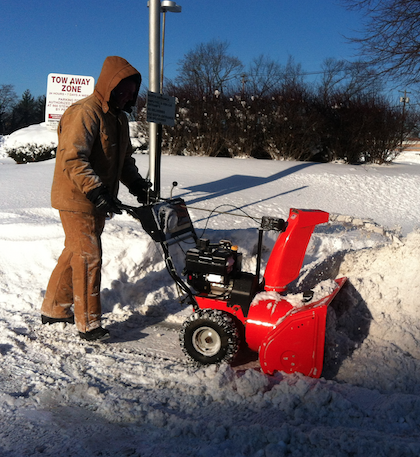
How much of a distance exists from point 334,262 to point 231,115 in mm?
9794

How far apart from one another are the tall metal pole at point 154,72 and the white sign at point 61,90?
89 centimetres

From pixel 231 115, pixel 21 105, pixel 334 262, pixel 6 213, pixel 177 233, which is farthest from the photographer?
pixel 21 105

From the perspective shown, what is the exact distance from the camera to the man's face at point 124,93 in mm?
3002

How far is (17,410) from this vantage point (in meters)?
2.27

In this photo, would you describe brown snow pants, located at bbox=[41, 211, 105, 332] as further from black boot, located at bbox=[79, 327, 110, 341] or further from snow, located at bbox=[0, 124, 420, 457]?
snow, located at bbox=[0, 124, 420, 457]

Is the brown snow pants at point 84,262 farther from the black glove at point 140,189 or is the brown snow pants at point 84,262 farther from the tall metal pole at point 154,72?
the tall metal pole at point 154,72

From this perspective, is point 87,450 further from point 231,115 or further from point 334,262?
point 231,115

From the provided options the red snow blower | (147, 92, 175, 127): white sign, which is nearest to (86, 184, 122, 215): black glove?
the red snow blower

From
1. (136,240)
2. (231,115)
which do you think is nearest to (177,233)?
(136,240)

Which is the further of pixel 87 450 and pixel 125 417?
pixel 125 417

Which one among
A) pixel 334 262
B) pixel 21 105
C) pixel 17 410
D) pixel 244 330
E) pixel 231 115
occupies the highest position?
pixel 21 105

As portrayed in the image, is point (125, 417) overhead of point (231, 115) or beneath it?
beneath

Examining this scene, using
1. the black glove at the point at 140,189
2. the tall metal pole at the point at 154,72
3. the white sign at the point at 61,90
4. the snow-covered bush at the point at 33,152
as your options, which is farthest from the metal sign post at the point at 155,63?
the snow-covered bush at the point at 33,152

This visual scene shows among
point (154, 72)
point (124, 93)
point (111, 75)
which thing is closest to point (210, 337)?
point (124, 93)
